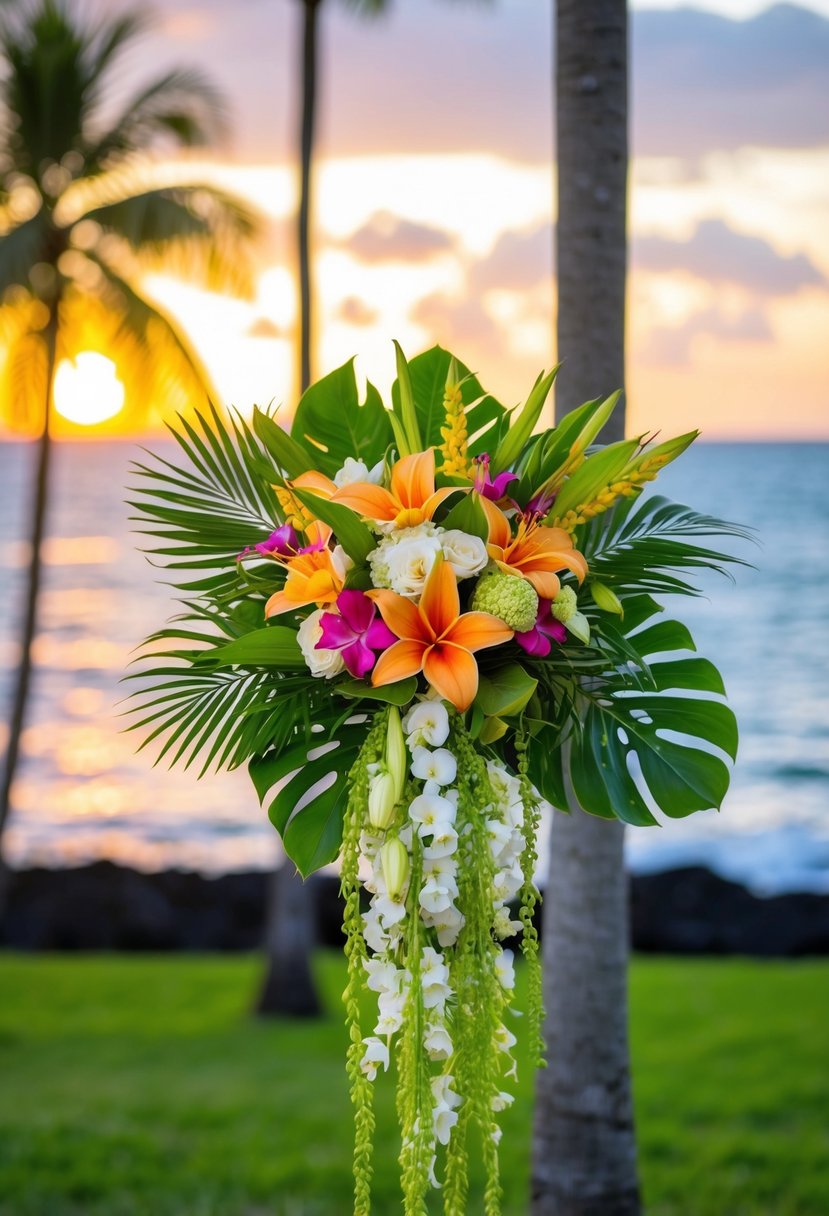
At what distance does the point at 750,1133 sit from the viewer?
5031mm

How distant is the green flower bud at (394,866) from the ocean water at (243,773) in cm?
438

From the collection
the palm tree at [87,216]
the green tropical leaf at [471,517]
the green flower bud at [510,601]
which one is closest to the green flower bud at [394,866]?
the green flower bud at [510,601]

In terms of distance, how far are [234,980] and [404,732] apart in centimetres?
853

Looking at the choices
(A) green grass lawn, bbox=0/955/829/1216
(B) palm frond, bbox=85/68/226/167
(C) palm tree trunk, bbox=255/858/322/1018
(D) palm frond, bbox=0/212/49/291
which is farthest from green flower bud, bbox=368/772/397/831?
(B) palm frond, bbox=85/68/226/167

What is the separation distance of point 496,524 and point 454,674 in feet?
0.83

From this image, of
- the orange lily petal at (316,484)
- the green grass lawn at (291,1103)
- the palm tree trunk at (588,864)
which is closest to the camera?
the orange lily petal at (316,484)

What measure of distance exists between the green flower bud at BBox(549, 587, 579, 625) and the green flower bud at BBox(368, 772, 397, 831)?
0.36 m

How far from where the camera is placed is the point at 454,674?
1.71 meters

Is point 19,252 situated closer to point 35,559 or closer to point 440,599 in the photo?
point 35,559

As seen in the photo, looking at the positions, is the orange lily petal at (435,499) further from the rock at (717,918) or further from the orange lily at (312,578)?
the rock at (717,918)

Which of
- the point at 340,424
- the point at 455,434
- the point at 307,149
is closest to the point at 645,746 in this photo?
the point at 455,434

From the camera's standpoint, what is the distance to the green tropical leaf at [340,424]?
2.10 m

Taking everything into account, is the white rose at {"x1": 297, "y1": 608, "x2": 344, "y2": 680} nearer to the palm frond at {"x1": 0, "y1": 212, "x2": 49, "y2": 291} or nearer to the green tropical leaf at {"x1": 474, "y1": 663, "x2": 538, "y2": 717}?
the green tropical leaf at {"x1": 474, "y1": 663, "x2": 538, "y2": 717}

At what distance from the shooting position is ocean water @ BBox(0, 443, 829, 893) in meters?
17.9
